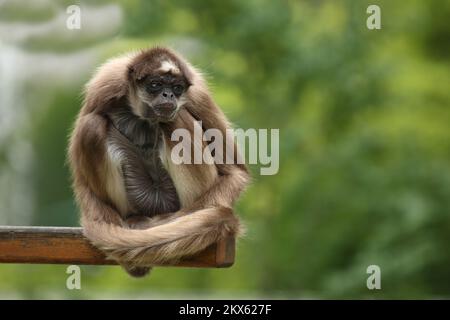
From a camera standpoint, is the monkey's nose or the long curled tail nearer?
the long curled tail

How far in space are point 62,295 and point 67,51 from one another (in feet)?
8.97

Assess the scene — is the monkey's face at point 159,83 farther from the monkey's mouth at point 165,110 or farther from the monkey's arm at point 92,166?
the monkey's arm at point 92,166

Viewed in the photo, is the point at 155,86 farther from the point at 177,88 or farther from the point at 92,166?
the point at 92,166

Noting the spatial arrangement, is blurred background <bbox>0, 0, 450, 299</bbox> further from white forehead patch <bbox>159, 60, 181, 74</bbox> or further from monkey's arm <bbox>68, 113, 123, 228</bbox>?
white forehead patch <bbox>159, 60, 181, 74</bbox>

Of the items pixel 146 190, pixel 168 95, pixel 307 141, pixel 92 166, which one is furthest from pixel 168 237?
pixel 307 141

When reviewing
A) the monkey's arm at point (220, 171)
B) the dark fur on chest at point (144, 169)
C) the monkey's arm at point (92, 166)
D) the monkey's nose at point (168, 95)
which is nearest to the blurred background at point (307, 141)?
the monkey's arm at point (220, 171)

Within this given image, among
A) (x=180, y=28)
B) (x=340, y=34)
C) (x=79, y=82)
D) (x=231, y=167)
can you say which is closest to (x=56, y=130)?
(x=79, y=82)

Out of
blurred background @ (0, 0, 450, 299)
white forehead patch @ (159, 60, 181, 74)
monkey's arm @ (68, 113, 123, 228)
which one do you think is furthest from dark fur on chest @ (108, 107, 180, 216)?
blurred background @ (0, 0, 450, 299)

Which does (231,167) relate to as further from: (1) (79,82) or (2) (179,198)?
(1) (79,82)

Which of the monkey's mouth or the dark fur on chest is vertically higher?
the monkey's mouth

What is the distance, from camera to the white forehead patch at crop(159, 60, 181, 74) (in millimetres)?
5328

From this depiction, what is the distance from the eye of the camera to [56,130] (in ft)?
37.9

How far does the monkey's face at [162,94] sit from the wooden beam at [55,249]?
2.67 ft

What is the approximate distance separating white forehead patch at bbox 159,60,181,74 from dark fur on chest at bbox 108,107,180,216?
0.40 meters
